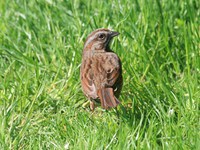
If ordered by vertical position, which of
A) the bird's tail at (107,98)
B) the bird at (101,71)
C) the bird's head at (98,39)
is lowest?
the bird's tail at (107,98)

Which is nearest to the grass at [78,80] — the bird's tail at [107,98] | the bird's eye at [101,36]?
the bird's tail at [107,98]

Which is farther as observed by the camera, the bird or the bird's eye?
the bird's eye

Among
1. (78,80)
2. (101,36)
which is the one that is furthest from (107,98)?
(101,36)

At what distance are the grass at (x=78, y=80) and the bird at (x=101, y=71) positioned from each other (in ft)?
0.61

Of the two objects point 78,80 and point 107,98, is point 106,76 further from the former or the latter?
point 78,80

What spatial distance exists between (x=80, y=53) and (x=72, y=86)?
48 centimetres

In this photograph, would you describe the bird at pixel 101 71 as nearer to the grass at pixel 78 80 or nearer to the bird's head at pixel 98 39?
the bird's head at pixel 98 39

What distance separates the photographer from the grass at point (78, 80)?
19.5ft

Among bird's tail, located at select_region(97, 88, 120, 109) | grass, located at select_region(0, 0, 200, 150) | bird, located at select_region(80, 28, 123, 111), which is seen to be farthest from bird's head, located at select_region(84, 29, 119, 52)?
bird's tail, located at select_region(97, 88, 120, 109)

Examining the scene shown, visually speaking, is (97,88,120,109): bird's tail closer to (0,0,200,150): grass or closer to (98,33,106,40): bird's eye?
(0,0,200,150): grass

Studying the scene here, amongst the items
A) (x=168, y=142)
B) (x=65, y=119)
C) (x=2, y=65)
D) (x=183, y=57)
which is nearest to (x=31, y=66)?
(x=2, y=65)

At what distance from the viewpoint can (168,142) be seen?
5684 mm

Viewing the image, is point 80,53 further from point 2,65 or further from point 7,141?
point 7,141

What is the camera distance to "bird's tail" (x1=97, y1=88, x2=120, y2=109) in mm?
6105
